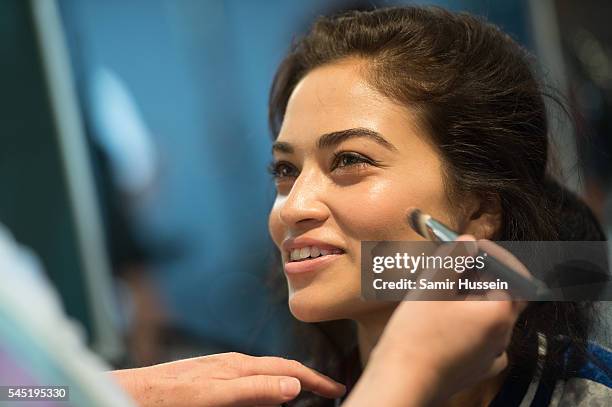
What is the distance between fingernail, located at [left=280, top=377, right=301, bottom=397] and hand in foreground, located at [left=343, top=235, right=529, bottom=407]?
0.15 metres

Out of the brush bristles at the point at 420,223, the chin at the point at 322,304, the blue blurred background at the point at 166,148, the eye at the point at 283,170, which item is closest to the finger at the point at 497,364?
the brush bristles at the point at 420,223

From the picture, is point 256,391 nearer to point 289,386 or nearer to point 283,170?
point 289,386

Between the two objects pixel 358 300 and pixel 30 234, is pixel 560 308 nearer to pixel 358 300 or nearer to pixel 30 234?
pixel 358 300

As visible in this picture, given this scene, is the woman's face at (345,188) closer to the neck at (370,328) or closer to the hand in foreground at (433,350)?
the neck at (370,328)

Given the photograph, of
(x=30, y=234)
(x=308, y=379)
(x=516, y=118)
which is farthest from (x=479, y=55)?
(x=30, y=234)

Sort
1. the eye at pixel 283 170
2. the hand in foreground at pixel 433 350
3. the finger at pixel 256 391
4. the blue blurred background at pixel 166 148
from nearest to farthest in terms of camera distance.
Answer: the hand in foreground at pixel 433 350 < the finger at pixel 256 391 < the eye at pixel 283 170 < the blue blurred background at pixel 166 148

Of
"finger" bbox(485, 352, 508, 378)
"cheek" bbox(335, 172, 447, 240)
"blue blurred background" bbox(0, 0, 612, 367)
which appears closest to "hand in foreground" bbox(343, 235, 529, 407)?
"finger" bbox(485, 352, 508, 378)

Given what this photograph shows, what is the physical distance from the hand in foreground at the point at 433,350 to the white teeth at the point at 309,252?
279mm

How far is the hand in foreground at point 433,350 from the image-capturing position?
60 cm

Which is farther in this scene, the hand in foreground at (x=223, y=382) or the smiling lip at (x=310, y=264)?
the smiling lip at (x=310, y=264)

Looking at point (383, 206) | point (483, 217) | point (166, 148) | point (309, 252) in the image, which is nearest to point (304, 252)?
point (309, 252)

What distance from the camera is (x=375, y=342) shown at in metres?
0.98

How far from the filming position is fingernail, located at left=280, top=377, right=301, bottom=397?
30.2 inches

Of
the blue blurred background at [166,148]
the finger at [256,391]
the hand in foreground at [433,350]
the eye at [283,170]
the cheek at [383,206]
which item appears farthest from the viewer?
the blue blurred background at [166,148]
